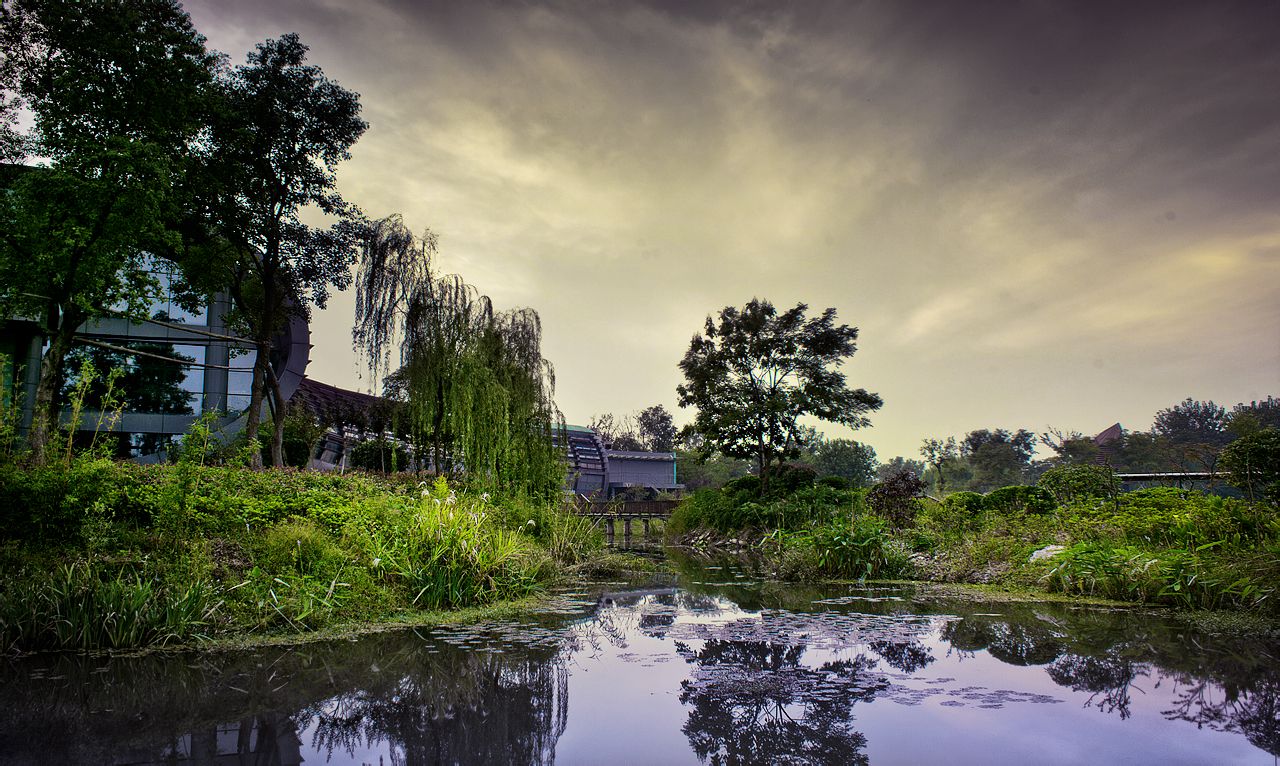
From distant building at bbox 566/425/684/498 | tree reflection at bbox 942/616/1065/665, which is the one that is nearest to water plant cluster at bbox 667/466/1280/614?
tree reflection at bbox 942/616/1065/665

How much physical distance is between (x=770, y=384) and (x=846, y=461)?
32653 millimetres

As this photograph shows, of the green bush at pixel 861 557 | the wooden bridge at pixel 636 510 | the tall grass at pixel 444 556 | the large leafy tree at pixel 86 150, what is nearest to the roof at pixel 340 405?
the wooden bridge at pixel 636 510

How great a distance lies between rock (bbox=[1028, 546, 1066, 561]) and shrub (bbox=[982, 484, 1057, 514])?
3970 mm

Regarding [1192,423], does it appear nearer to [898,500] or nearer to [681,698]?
[898,500]

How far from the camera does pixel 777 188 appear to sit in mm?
13961

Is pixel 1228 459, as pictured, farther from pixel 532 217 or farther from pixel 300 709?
pixel 532 217

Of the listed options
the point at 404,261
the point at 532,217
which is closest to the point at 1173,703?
the point at 404,261

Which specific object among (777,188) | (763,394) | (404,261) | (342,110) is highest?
(342,110)

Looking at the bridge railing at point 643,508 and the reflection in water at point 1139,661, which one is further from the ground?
the reflection in water at point 1139,661

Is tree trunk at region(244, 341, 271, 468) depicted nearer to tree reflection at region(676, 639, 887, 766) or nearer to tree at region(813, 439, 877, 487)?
tree reflection at region(676, 639, 887, 766)

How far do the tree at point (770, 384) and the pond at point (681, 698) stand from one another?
15.8 meters

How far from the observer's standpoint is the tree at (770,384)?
2219 cm

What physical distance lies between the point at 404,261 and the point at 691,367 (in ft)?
41.5

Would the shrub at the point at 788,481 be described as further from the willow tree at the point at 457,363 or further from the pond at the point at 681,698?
the pond at the point at 681,698
